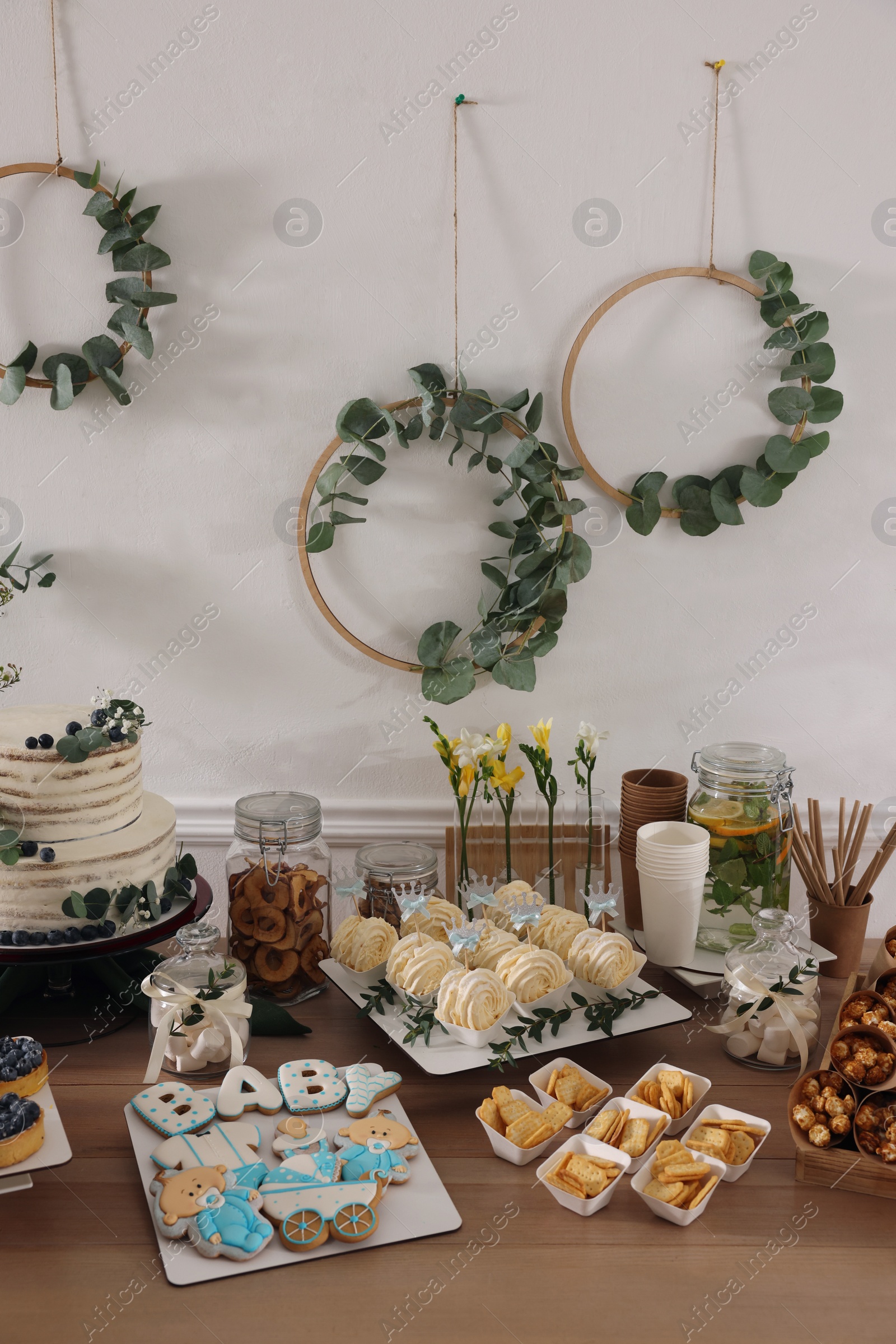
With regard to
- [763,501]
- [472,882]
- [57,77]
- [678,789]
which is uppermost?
[57,77]

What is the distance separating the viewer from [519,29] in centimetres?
166

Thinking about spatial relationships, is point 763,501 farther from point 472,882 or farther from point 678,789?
point 472,882

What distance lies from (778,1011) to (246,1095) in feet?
2.21

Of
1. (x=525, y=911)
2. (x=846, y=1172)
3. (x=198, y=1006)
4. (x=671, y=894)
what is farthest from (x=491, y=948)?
(x=846, y=1172)

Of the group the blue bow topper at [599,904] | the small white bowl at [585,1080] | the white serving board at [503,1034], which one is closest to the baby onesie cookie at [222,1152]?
the white serving board at [503,1034]

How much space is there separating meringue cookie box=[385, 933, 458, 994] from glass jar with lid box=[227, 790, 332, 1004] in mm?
171

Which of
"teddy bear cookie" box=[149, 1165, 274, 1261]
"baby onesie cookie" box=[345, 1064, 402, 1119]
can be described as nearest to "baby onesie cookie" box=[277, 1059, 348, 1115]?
"baby onesie cookie" box=[345, 1064, 402, 1119]

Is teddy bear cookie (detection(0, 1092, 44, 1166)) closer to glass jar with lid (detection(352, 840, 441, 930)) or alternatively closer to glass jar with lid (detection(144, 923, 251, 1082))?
glass jar with lid (detection(144, 923, 251, 1082))

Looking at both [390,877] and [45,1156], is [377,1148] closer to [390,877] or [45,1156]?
[45,1156]

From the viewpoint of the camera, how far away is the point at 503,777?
64.6 inches

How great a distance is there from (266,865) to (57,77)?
1332 mm

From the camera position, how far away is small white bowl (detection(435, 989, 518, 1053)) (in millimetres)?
1246

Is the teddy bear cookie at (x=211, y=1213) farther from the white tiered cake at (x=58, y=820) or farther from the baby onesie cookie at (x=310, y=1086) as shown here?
the white tiered cake at (x=58, y=820)

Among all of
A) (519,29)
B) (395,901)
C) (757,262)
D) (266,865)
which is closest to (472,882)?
(395,901)
